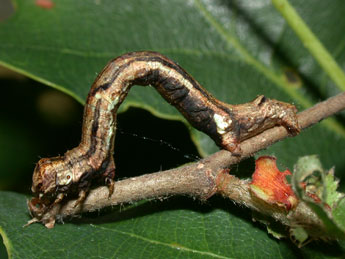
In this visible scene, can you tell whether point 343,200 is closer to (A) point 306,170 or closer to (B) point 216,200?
(A) point 306,170

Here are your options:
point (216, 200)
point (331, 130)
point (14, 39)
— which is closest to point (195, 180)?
point (216, 200)

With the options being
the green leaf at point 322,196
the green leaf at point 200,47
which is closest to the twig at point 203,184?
the green leaf at point 322,196

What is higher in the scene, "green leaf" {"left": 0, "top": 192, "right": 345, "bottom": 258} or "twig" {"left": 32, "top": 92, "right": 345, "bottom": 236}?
"twig" {"left": 32, "top": 92, "right": 345, "bottom": 236}

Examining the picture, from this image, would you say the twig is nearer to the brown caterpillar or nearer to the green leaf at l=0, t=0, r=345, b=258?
the brown caterpillar

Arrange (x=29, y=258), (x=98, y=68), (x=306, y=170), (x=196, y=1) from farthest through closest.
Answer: (x=196, y=1) → (x=98, y=68) → (x=29, y=258) → (x=306, y=170)

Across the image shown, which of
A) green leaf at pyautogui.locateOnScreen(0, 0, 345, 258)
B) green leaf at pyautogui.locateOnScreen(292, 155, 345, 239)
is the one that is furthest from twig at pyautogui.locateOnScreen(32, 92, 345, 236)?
green leaf at pyautogui.locateOnScreen(0, 0, 345, 258)

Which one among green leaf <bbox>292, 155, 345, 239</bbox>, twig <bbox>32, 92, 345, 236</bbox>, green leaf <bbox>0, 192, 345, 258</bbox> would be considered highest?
green leaf <bbox>292, 155, 345, 239</bbox>
